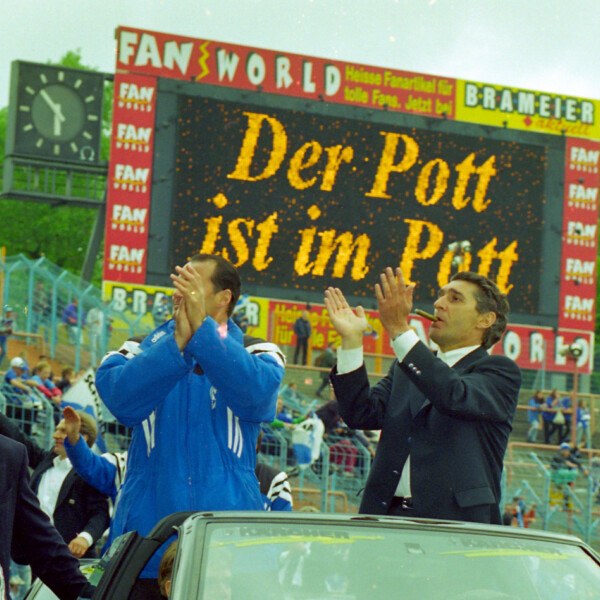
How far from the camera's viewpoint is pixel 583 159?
900 inches

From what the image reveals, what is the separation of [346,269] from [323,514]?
17.5 m

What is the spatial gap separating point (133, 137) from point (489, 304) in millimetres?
16477

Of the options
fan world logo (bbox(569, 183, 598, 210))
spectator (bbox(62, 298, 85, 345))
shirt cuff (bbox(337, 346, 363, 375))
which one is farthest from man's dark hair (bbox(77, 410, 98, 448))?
fan world logo (bbox(569, 183, 598, 210))

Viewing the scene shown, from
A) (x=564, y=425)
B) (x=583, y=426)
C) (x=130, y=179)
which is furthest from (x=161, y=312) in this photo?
(x=583, y=426)

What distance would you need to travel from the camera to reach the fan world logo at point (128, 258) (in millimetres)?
19688

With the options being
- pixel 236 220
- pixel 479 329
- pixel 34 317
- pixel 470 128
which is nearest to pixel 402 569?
pixel 479 329

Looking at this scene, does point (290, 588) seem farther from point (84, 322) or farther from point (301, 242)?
point (301, 242)

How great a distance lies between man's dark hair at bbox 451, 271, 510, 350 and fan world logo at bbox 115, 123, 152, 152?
16.2m

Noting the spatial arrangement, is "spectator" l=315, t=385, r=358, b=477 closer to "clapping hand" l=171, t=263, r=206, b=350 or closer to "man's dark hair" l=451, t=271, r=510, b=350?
"man's dark hair" l=451, t=271, r=510, b=350

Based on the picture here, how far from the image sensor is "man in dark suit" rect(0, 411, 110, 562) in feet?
19.5

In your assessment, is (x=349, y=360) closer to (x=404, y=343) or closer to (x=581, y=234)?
(x=404, y=343)

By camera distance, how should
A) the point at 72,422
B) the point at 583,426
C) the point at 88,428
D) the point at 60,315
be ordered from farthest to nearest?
1. the point at 583,426
2. the point at 60,315
3. the point at 88,428
4. the point at 72,422

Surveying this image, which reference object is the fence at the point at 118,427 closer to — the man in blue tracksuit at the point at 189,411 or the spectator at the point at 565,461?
the spectator at the point at 565,461

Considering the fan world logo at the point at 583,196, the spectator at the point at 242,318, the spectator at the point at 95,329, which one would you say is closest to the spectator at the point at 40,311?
the spectator at the point at 95,329
